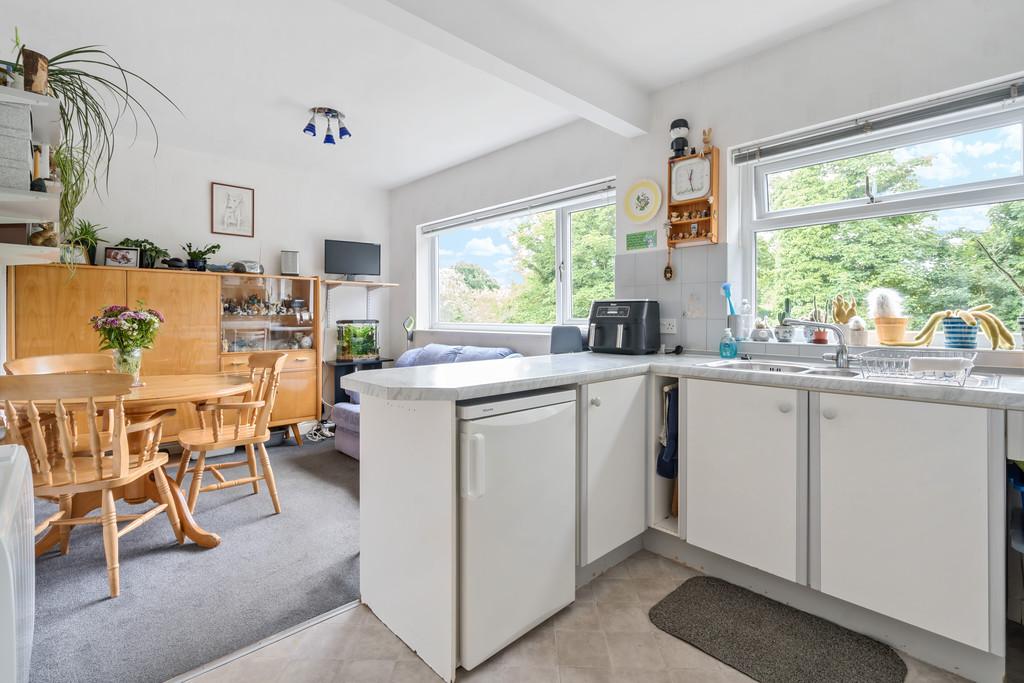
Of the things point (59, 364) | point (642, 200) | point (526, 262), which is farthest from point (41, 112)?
point (526, 262)

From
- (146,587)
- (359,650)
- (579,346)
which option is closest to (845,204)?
(579,346)

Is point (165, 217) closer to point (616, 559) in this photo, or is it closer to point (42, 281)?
point (42, 281)

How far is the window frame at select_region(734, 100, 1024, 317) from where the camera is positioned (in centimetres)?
192

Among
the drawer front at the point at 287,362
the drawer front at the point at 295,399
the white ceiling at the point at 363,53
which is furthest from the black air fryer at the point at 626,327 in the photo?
the drawer front at the point at 295,399

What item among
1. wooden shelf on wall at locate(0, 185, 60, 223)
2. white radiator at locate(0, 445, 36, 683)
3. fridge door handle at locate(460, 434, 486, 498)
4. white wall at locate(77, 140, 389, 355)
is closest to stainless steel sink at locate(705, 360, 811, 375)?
fridge door handle at locate(460, 434, 486, 498)

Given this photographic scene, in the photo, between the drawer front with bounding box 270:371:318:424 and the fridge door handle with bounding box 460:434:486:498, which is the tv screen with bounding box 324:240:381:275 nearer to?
the drawer front with bounding box 270:371:318:424

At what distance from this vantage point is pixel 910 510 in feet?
4.86

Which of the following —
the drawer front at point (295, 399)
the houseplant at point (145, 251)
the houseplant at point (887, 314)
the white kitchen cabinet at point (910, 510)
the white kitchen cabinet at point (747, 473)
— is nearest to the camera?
the white kitchen cabinet at point (910, 510)

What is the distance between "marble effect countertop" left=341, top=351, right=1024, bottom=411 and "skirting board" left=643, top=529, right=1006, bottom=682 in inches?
24.5

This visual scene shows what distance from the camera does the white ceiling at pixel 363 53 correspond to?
6.98 ft

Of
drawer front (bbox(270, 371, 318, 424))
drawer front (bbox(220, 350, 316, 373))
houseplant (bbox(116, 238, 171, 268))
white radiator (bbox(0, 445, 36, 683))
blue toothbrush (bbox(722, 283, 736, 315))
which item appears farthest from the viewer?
drawer front (bbox(270, 371, 318, 424))

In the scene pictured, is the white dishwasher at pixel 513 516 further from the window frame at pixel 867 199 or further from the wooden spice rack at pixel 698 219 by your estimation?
the window frame at pixel 867 199

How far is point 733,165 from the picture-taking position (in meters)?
2.55

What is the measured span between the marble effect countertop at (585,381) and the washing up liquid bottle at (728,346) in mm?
339
